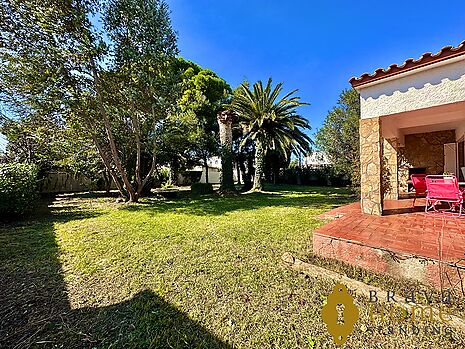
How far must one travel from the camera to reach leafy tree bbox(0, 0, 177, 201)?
25.9 feet

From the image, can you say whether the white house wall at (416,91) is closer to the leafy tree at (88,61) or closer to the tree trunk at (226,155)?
the leafy tree at (88,61)

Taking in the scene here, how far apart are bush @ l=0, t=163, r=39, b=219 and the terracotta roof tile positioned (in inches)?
413

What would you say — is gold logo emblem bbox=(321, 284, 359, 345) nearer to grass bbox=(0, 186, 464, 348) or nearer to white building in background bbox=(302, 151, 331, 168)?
grass bbox=(0, 186, 464, 348)

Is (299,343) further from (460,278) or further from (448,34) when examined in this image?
(448,34)

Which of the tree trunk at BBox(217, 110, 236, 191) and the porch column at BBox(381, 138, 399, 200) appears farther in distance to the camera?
the tree trunk at BBox(217, 110, 236, 191)

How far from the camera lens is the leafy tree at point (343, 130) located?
1350 cm

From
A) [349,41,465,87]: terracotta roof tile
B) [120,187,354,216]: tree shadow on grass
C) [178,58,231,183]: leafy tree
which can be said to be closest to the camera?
[349,41,465,87]: terracotta roof tile

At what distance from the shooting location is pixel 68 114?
9203mm

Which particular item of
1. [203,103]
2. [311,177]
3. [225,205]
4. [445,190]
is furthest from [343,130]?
[203,103]

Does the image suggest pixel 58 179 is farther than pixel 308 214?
Yes

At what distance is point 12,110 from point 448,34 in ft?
55.7

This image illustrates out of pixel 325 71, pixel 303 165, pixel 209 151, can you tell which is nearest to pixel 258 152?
pixel 209 151

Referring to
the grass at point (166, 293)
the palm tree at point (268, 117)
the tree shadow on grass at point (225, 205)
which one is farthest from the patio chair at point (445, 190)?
the palm tree at point (268, 117)

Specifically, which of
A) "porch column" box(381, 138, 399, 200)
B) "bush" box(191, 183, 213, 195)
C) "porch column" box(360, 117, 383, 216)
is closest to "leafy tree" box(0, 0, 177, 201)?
"bush" box(191, 183, 213, 195)
